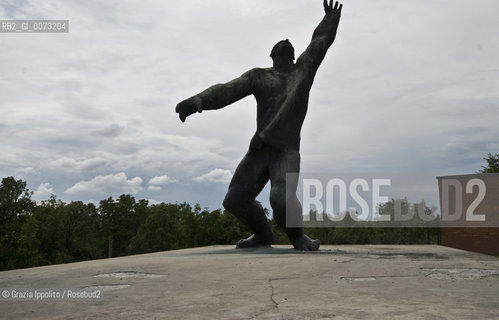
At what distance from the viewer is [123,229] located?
129 feet

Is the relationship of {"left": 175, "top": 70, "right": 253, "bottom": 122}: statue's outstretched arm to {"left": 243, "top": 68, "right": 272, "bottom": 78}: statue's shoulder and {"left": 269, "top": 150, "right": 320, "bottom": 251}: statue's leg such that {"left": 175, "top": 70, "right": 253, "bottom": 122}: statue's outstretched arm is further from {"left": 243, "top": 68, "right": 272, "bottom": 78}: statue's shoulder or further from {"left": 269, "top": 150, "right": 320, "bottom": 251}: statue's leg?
{"left": 269, "top": 150, "right": 320, "bottom": 251}: statue's leg

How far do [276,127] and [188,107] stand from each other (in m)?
1.27

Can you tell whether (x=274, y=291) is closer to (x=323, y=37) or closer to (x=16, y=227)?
(x=323, y=37)

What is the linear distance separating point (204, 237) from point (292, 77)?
31.0m

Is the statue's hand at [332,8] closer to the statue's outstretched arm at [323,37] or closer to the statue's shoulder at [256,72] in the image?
the statue's outstretched arm at [323,37]

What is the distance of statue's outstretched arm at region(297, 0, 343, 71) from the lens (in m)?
6.66

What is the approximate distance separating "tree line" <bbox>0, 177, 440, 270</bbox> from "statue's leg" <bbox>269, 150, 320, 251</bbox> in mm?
22923

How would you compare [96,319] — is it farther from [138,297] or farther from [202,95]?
[202,95]

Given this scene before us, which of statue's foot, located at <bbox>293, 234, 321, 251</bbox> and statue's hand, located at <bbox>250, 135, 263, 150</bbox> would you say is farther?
statue's hand, located at <bbox>250, 135, 263, 150</bbox>

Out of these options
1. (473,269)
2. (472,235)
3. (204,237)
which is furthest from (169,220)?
(473,269)

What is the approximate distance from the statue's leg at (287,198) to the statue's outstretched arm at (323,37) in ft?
4.51

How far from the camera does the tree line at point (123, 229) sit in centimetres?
2766

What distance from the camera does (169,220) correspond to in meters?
35.8

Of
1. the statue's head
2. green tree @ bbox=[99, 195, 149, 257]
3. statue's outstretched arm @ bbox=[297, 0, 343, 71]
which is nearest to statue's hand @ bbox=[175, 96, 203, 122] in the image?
the statue's head
